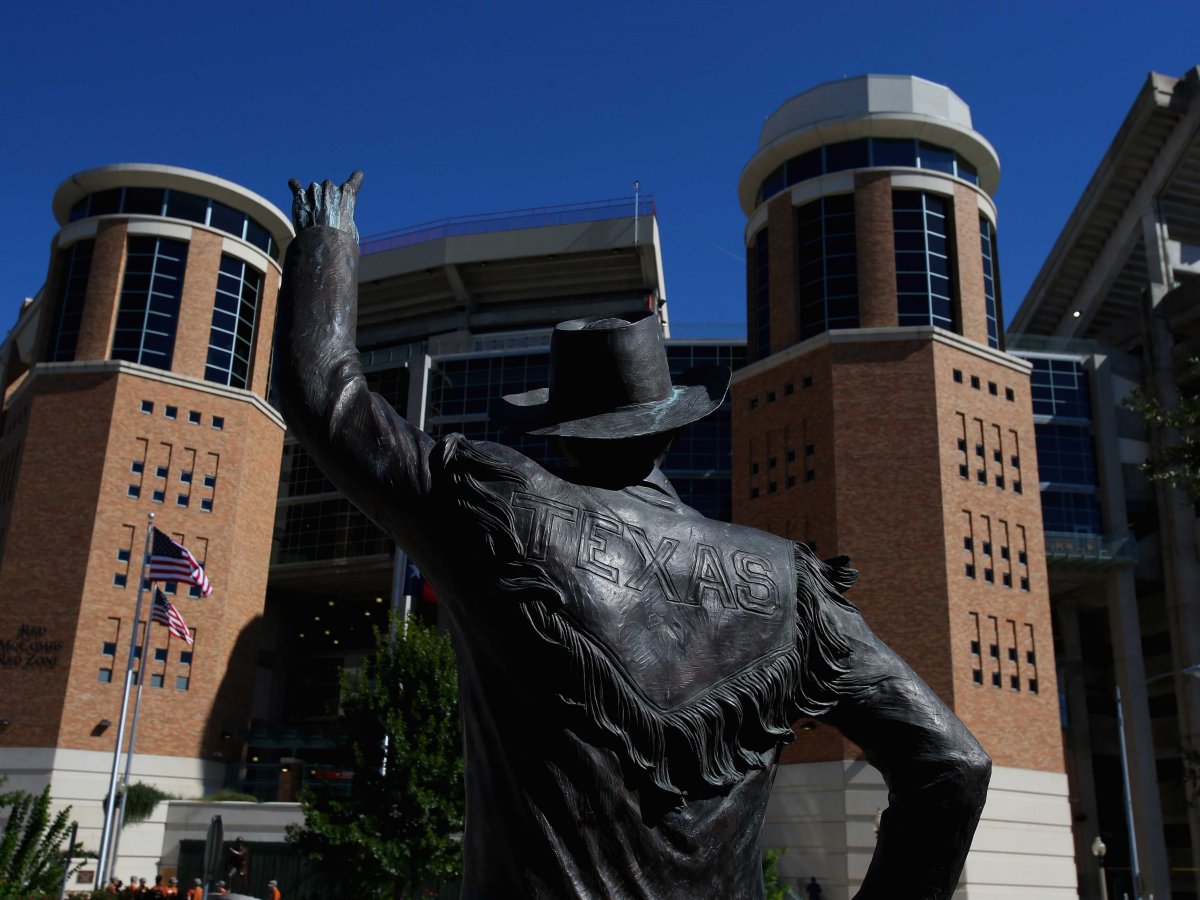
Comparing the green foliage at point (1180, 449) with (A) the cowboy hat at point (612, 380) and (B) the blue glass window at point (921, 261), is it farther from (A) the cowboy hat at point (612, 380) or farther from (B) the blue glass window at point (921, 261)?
(B) the blue glass window at point (921, 261)

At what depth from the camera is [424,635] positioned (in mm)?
31750

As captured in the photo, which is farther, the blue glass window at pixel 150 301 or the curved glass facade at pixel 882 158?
the curved glass facade at pixel 882 158

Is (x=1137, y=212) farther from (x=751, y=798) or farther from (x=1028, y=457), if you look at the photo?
(x=751, y=798)

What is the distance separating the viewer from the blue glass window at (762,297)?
5288 cm

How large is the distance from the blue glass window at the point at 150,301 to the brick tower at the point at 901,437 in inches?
966

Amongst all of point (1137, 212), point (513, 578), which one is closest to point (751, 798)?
point (513, 578)

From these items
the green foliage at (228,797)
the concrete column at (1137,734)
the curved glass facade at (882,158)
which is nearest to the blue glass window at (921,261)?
the curved glass facade at (882,158)

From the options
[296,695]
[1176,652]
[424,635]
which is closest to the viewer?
[424,635]

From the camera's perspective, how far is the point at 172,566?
27.4 metres

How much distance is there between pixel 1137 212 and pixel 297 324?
68.7 m

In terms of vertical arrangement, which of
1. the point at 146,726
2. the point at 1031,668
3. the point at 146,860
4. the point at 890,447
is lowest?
the point at 146,860

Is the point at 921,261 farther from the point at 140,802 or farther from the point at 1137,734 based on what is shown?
the point at 140,802

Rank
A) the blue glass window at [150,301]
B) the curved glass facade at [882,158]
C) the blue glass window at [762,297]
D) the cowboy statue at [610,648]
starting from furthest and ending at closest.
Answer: the blue glass window at [762,297]
the curved glass facade at [882,158]
the blue glass window at [150,301]
the cowboy statue at [610,648]

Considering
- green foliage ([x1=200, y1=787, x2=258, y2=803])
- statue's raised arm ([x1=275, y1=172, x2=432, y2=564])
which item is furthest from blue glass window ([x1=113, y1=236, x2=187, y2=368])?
statue's raised arm ([x1=275, y1=172, x2=432, y2=564])
